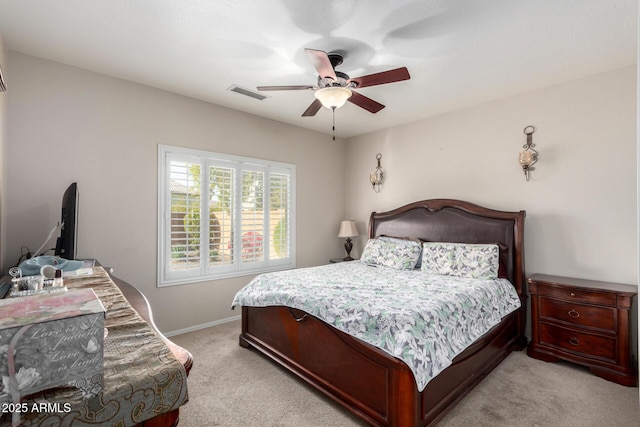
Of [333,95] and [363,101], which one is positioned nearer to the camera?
[333,95]

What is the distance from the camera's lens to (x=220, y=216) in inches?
151

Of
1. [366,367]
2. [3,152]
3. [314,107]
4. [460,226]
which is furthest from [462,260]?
[3,152]

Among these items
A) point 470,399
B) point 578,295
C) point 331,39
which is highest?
point 331,39

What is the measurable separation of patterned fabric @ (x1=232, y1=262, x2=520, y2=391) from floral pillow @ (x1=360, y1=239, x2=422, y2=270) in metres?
0.24

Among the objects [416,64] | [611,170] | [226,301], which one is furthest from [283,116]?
[611,170]

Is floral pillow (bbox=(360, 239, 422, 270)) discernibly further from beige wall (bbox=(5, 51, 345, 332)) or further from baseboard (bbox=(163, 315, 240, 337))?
baseboard (bbox=(163, 315, 240, 337))

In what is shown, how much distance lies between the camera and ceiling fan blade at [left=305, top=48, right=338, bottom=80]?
202 centimetres

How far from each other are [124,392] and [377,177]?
4374mm

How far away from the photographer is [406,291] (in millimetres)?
2586

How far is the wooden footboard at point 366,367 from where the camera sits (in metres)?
1.83

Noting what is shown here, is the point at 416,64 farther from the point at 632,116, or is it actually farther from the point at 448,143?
the point at 632,116

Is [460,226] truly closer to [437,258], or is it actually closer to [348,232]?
[437,258]

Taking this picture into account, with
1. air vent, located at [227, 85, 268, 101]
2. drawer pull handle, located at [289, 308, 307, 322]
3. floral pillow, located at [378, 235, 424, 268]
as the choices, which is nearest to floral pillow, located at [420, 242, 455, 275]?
floral pillow, located at [378, 235, 424, 268]

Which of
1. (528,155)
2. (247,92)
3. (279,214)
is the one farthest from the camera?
(279,214)
